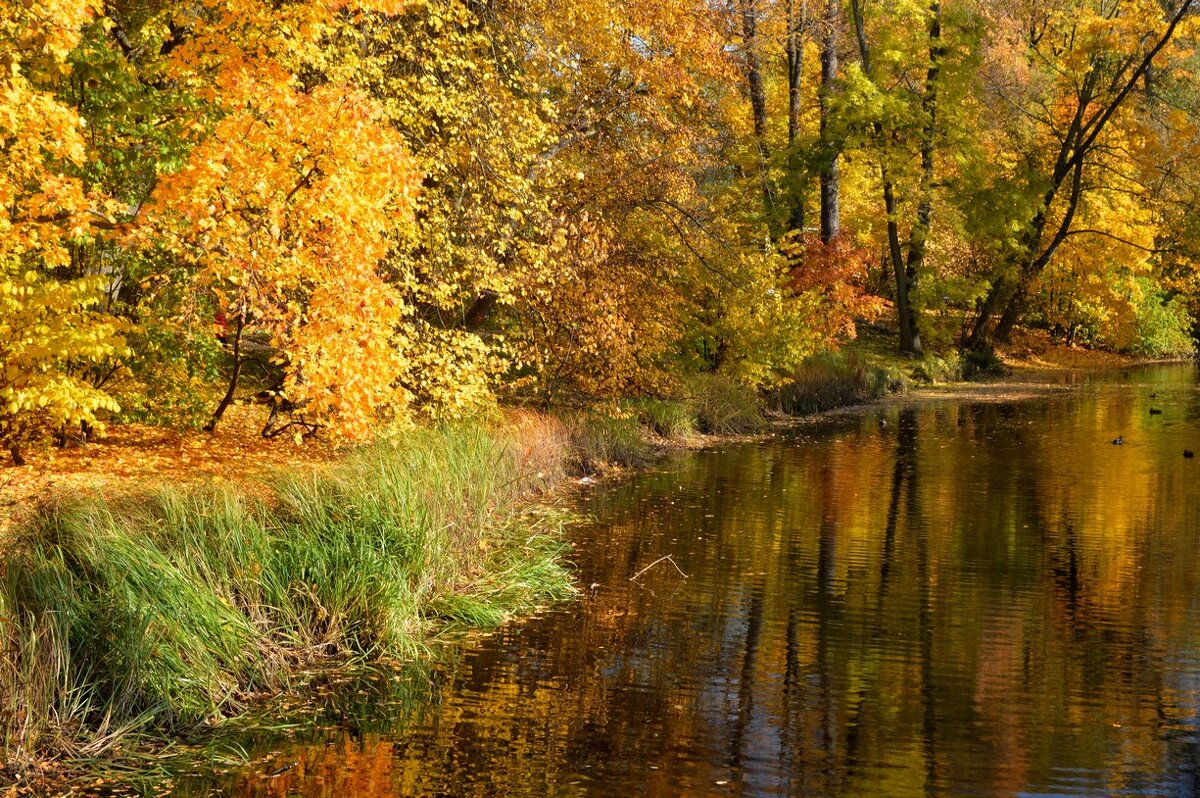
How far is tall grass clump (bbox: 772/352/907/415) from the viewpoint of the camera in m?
26.3

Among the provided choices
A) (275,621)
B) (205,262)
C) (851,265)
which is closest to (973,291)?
(851,265)

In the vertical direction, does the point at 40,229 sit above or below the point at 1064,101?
below

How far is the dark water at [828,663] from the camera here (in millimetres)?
7047

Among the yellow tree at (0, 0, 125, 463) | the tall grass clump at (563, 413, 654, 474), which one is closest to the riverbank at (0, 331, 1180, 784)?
the yellow tree at (0, 0, 125, 463)

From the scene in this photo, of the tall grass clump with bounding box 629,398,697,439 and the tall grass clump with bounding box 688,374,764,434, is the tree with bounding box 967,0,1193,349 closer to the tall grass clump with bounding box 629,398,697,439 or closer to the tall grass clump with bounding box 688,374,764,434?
the tall grass clump with bounding box 688,374,764,434

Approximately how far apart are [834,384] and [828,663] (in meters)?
19.1

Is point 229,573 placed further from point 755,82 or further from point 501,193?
point 755,82

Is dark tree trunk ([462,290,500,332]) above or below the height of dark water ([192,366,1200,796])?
above

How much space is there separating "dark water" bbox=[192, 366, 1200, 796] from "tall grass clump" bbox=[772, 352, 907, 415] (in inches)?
362

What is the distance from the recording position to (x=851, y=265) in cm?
2895

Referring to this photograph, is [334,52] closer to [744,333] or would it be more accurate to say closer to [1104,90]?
[744,333]

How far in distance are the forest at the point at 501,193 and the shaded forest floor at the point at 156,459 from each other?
0.36 metres

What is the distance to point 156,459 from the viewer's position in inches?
548

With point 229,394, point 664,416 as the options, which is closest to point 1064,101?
point 664,416
